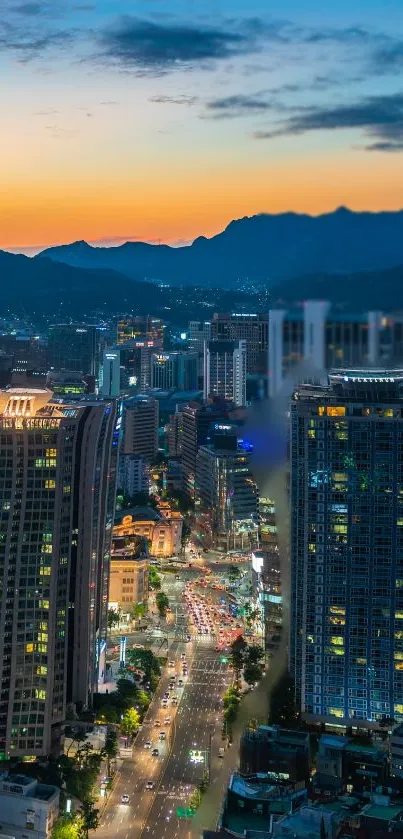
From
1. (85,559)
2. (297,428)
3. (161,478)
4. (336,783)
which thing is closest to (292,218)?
(336,783)

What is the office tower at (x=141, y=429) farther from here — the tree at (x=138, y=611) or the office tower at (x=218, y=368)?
the tree at (x=138, y=611)

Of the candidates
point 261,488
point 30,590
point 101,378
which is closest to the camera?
point 30,590

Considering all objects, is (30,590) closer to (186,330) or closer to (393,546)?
(393,546)

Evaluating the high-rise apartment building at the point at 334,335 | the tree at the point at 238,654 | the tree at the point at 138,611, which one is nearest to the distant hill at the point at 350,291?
the high-rise apartment building at the point at 334,335

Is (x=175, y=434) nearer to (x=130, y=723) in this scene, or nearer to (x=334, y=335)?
(x=130, y=723)

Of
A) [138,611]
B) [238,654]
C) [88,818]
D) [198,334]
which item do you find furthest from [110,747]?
[198,334]

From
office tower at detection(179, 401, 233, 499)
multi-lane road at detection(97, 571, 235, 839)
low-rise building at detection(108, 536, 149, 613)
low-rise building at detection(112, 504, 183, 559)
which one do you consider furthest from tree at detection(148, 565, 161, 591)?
office tower at detection(179, 401, 233, 499)
